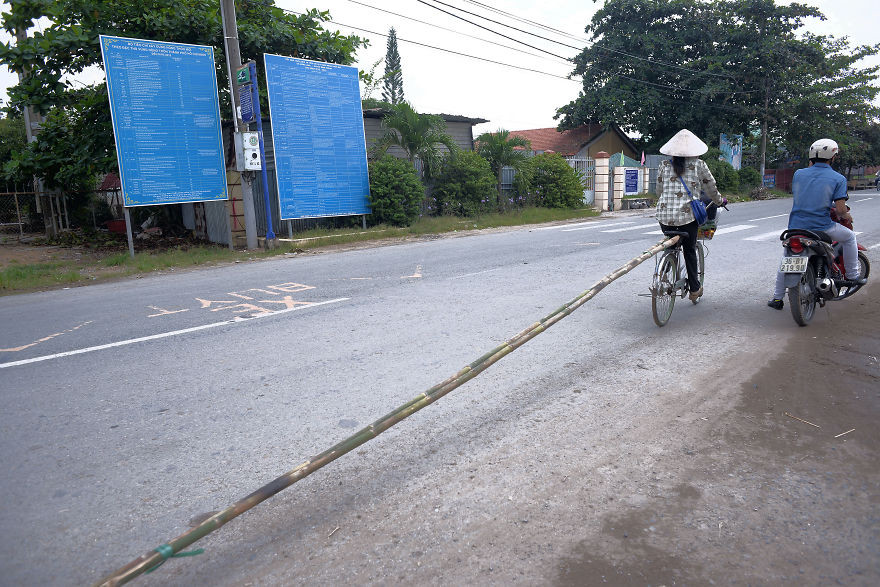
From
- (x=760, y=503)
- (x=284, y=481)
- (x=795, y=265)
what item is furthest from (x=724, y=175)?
(x=284, y=481)

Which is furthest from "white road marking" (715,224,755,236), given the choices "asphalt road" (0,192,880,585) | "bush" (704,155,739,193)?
"bush" (704,155,739,193)

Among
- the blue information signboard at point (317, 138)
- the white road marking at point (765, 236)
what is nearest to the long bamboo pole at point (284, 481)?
the white road marking at point (765, 236)

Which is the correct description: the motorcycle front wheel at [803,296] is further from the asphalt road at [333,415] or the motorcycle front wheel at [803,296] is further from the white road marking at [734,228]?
the white road marking at [734,228]

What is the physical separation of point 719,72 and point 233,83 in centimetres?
3270

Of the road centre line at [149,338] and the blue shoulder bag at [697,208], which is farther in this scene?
the blue shoulder bag at [697,208]

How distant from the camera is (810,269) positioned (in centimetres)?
588

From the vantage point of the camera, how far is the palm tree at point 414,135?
18375mm

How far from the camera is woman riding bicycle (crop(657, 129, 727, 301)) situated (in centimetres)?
607

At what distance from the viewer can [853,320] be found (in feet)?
20.4

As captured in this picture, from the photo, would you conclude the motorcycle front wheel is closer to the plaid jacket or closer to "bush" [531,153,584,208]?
the plaid jacket

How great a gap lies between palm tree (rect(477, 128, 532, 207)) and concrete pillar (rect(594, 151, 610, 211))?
530 centimetres

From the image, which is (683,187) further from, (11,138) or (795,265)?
(11,138)

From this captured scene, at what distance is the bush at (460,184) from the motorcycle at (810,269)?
14.1 meters

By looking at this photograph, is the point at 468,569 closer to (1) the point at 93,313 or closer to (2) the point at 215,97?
(1) the point at 93,313
